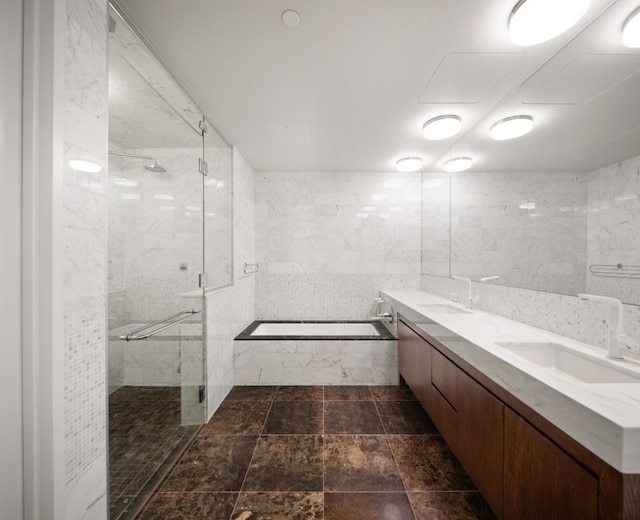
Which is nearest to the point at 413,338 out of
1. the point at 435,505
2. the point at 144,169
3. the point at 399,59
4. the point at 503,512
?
the point at 435,505

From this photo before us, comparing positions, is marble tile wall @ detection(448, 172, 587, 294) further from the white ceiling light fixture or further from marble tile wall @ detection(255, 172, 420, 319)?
marble tile wall @ detection(255, 172, 420, 319)

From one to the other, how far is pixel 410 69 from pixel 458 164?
1385 mm

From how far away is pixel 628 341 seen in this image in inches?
42.5

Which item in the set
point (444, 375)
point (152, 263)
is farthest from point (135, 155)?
point (444, 375)

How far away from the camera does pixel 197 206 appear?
80.3 inches

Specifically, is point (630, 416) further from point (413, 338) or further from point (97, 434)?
point (97, 434)

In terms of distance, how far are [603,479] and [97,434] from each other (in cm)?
168

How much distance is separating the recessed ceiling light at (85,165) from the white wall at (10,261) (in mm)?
126

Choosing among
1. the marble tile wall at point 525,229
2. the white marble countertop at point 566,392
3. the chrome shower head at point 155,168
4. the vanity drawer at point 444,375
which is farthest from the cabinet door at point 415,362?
the chrome shower head at point 155,168

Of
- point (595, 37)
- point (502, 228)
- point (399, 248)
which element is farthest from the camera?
point (399, 248)

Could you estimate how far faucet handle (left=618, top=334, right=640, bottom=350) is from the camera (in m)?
1.08

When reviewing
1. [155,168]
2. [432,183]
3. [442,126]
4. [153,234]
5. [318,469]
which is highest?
[442,126]

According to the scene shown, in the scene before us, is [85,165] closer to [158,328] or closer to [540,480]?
[158,328]

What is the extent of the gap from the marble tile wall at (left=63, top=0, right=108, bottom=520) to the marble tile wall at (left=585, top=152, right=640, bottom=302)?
2208mm
